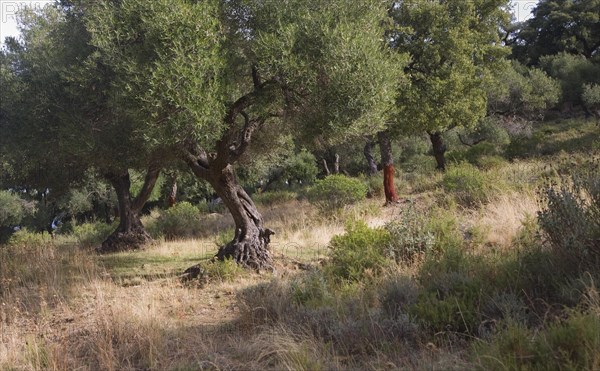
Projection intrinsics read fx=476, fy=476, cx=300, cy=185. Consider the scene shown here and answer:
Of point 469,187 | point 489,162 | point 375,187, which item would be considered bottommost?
point 375,187

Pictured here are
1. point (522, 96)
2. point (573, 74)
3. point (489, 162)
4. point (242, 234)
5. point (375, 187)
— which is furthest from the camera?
point (573, 74)

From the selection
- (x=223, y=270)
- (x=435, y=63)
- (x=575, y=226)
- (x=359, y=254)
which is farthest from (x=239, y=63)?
(x=435, y=63)

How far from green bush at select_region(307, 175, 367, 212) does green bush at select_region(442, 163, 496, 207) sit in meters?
3.02

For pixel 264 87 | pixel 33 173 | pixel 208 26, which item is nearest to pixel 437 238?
pixel 264 87

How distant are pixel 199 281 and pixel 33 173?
785 centimetres

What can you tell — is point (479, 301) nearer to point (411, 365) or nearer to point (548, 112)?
point (411, 365)

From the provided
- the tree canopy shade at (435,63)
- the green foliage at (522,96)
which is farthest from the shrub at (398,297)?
the green foliage at (522,96)

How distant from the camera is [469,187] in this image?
448 inches

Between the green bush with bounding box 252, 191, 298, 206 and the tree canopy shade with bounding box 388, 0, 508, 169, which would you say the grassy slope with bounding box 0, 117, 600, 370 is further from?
the green bush with bounding box 252, 191, 298, 206

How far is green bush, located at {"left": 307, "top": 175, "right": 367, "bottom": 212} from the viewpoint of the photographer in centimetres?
1511

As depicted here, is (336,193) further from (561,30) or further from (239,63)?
(561,30)

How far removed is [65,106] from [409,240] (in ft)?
22.9

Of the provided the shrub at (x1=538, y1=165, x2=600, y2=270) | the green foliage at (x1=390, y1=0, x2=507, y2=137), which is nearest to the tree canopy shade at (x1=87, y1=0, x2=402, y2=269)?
the shrub at (x1=538, y1=165, x2=600, y2=270)

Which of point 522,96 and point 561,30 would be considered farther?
point 561,30
